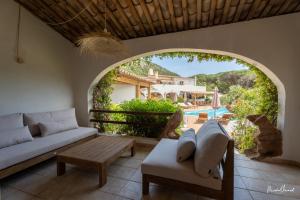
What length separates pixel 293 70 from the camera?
2797mm

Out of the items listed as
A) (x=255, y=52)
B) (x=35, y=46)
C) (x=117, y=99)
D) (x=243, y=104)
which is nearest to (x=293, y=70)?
(x=255, y=52)

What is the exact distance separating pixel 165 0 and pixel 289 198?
133 inches

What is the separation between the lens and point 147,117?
4.10 metres

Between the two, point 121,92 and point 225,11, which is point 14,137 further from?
point 121,92

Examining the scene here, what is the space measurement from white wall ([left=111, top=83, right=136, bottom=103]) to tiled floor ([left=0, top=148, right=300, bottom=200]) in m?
4.24

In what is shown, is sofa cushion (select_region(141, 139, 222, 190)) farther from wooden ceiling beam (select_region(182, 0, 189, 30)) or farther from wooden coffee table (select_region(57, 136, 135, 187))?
wooden ceiling beam (select_region(182, 0, 189, 30))

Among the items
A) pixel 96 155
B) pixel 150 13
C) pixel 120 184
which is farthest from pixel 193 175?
pixel 150 13

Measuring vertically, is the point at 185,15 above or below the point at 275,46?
above

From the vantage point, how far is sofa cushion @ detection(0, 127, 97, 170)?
87.4 inches

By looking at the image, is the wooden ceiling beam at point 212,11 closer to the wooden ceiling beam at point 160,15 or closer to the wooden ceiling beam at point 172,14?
the wooden ceiling beam at point 172,14

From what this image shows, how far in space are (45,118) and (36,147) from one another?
37.7 inches

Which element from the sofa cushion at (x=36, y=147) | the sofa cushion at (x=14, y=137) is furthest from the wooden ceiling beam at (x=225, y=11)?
the sofa cushion at (x=14, y=137)

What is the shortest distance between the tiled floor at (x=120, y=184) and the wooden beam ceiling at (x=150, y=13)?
274cm

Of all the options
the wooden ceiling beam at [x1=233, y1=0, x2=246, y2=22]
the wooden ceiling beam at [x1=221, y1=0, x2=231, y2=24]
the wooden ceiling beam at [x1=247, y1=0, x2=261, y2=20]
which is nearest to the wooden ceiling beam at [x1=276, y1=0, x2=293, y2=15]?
the wooden ceiling beam at [x1=247, y1=0, x2=261, y2=20]
